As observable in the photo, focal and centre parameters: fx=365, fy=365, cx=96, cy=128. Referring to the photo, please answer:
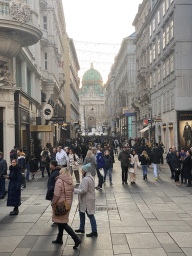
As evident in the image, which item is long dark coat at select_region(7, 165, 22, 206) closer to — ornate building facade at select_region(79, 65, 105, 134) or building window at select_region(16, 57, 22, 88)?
building window at select_region(16, 57, 22, 88)

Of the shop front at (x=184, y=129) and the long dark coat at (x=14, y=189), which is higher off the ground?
the shop front at (x=184, y=129)

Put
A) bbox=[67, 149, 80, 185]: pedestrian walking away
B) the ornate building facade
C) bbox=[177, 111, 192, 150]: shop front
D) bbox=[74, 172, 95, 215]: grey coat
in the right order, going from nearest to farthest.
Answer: bbox=[74, 172, 95, 215]: grey coat
bbox=[67, 149, 80, 185]: pedestrian walking away
bbox=[177, 111, 192, 150]: shop front
the ornate building facade

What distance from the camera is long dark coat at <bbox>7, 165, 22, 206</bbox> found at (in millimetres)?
9391

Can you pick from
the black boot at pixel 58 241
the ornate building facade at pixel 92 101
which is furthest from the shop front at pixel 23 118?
the ornate building facade at pixel 92 101

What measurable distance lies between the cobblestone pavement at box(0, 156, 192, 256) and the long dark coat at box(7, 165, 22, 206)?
0.39 meters

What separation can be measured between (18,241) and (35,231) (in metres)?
0.80

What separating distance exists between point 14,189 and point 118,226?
298cm

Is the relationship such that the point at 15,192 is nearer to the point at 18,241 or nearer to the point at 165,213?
the point at 18,241

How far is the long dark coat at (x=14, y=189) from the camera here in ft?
30.8

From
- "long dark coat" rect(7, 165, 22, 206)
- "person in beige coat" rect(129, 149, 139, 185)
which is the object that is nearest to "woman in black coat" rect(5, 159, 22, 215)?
"long dark coat" rect(7, 165, 22, 206)

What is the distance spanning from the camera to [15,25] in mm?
17891

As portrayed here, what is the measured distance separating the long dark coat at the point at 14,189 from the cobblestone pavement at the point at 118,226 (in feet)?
1.27

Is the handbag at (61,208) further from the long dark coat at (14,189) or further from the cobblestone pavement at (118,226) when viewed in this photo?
the long dark coat at (14,189)

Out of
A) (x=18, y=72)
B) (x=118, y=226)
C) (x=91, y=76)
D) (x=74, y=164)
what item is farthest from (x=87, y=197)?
(x=91, y=76)
